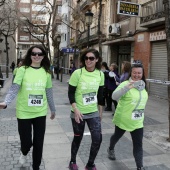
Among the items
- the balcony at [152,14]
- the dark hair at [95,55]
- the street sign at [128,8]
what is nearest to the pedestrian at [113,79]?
the dark hair at [95,55]

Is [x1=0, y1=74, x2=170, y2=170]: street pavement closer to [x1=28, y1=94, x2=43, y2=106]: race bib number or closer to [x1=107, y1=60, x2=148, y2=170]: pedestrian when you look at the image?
[x1=107, y1=60, x2=148, y2=170]: pedestrian

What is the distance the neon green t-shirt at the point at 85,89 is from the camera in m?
3.58

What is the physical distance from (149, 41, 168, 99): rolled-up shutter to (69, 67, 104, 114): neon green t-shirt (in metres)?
9.56

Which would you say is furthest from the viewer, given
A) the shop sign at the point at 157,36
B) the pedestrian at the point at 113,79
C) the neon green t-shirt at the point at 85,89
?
the shop sign at the point at 157,36

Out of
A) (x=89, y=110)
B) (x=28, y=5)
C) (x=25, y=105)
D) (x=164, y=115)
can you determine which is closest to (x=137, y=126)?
(x=89, y=110)

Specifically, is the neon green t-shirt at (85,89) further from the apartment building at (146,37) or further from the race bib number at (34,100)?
the apartment building at (146,37)

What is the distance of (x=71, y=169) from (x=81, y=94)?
1167 mm

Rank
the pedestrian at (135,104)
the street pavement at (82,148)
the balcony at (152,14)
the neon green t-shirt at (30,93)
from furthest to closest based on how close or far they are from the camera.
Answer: the balcony at (152,14) → the street pavement at (82,148) → the pedestrian at (135,104) → the neon green t-shirt at (30,93)

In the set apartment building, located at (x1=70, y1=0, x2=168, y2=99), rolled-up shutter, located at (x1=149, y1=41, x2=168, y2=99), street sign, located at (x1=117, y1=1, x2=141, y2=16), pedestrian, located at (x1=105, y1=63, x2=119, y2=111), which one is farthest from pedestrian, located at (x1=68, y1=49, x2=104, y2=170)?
street sign, located at (x1=117, y1=1, x2=141, y2=16)

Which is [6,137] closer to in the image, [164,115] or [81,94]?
[81,94]

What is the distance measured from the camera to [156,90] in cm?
1347

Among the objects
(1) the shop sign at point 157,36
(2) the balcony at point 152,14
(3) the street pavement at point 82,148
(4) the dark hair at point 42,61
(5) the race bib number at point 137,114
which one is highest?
(2) the balcony at point 152,14

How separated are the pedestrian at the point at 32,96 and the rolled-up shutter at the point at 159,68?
9899 mm

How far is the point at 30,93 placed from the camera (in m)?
3.46
